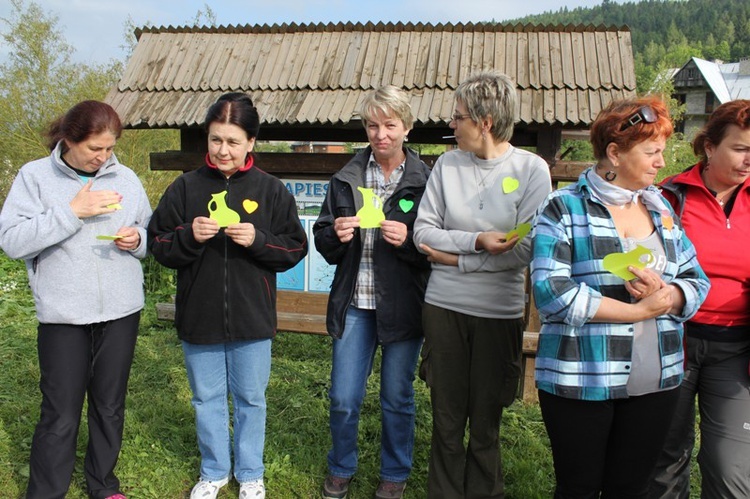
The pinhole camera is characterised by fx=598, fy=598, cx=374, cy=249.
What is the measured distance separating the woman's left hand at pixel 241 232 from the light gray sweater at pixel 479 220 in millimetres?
726

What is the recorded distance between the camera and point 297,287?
4.75 meters

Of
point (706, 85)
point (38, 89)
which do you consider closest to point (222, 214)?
point (38, 89)

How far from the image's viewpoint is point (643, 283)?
1953 mm

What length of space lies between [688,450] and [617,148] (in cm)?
146

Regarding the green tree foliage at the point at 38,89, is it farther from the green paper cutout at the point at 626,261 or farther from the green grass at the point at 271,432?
the green paper cutout at the point at 626,261

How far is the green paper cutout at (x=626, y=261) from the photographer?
191 centimetres

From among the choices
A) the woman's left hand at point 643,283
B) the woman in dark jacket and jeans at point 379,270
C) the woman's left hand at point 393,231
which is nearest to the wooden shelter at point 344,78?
the woman in dark jacket and jeans at point 379,270

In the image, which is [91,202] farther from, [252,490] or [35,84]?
[35,84]

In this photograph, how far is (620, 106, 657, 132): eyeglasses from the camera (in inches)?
78.2

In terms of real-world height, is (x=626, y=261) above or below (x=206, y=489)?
above

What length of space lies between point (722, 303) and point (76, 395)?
2.76 metres

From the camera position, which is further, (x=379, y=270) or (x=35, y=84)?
(x=35, y=84)

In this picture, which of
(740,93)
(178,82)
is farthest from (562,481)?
(740,93)

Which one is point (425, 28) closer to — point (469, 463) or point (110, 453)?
point (469, 463)
